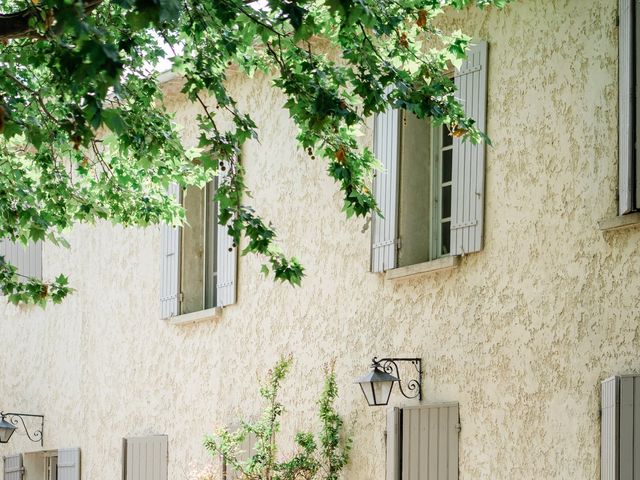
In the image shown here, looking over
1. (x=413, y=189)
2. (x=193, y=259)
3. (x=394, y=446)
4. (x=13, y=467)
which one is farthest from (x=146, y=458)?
(x=413, y=189)

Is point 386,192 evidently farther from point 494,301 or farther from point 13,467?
point 13,467

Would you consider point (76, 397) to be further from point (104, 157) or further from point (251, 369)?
point (104, 157)

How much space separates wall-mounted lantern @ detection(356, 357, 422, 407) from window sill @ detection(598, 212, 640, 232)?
89.3 inches

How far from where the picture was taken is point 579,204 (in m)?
8.98

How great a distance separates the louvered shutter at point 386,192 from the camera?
10.8m

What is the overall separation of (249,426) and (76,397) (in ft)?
16.9

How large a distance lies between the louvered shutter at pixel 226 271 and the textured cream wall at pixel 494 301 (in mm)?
128

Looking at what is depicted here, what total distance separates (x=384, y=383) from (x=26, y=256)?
8.91 m

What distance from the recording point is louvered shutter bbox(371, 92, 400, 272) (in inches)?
425

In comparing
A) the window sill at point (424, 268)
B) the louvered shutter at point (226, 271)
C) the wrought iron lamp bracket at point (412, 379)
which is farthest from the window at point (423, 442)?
the louvered shutter at point (226, 271)

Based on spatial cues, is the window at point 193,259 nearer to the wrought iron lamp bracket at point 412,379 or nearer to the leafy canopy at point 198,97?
the leafy canopy at point 198,97

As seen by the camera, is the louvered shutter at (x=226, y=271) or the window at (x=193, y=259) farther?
the window at (x=193, y=259)

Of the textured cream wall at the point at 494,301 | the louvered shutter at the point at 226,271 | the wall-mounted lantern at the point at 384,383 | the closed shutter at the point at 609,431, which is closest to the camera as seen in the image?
the closed shutter at the point at 609,431

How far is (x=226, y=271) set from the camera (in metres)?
13.3
